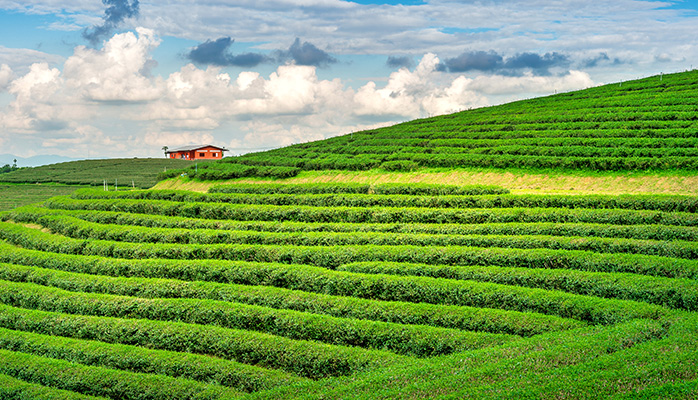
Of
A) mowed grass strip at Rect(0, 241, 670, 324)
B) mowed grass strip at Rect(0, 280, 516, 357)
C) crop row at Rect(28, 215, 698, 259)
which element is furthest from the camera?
crop row at Rect(28, 215, 698, 259)

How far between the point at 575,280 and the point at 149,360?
48.7ft

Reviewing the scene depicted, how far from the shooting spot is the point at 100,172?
91.2 metres

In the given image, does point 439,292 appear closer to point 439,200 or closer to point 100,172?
point 439,200

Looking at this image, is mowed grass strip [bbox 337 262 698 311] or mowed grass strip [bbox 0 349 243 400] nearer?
mowed grass strip [bbox 0 349 243 400]

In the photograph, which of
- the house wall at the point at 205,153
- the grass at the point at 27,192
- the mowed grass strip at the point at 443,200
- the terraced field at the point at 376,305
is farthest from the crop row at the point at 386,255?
the house wall at the point at 205,153

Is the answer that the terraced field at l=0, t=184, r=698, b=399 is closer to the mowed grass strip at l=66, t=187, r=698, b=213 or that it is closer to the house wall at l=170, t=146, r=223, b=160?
the mowed grass strip at l=66, t=187, r=698, b=213

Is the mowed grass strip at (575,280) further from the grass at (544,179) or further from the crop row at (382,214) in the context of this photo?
the grass at (544,179)

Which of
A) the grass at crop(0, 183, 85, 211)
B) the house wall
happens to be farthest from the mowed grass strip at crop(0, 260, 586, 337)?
the house wall

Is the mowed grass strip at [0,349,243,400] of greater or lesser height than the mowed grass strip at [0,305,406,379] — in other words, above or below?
below

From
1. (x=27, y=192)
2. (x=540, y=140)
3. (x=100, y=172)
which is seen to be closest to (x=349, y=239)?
(x=540, y=140)

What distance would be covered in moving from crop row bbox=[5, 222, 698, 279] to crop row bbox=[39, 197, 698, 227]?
501 cm

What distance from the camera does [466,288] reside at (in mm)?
18062

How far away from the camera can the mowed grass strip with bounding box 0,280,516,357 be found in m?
15.5

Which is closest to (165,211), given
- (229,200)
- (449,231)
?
(229,200)
